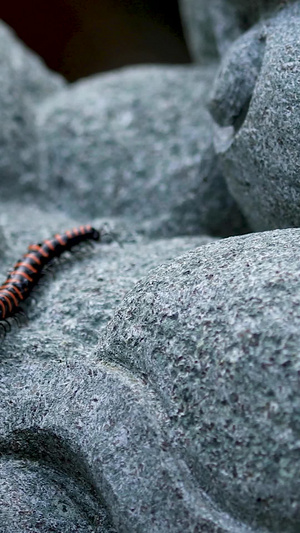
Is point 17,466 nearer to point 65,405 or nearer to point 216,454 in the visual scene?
point 65,405

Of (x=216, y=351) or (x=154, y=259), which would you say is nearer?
(x=216, y=351)

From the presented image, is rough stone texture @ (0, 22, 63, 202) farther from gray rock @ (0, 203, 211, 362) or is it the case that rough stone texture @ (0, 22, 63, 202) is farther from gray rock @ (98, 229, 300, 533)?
gray rock @ (98, 229, 300, 533)

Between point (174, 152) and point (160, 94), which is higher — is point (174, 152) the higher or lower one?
the lower one

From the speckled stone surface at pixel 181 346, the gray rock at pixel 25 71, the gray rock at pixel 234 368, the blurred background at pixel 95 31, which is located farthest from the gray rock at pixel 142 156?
the blurred background at pixel 95 31

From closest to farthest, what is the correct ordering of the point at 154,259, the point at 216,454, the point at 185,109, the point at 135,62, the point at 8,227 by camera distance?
the point at 216,454, the point at 154,259, the point at 8,227, the point at 185,109, the point at 135,62

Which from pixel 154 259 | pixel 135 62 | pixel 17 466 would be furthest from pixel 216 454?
→ pixel 135 62

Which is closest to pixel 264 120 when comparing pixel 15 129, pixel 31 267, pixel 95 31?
pixel 31 267
